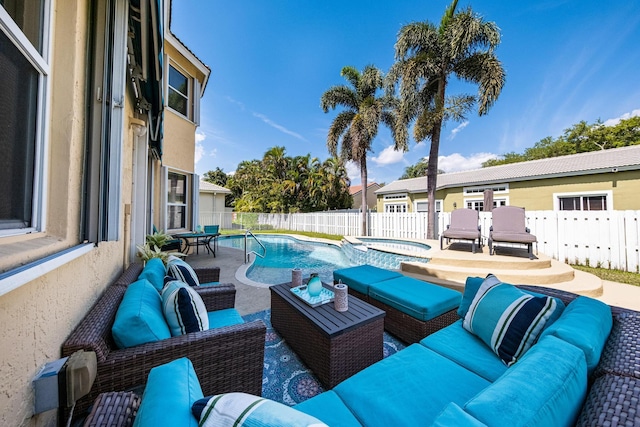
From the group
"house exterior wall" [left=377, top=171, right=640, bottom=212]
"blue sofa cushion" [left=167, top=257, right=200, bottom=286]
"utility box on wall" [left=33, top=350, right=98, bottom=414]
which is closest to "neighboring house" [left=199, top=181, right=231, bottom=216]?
"blue sofa cushion" [left=167, top=257, right=200, bottom=286]

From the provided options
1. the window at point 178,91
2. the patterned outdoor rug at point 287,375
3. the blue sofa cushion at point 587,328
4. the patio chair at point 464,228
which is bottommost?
the patterned outdoor rug at point 287,375

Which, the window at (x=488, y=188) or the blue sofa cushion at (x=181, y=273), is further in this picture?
the window at (x=488, y=188)

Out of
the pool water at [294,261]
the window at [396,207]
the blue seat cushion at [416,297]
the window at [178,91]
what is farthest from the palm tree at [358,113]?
the blue seat cushion at [416,297]

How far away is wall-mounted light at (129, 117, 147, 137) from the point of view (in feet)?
Result: 11.8

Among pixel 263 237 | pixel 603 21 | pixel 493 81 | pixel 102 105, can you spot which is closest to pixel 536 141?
pixel 603 21

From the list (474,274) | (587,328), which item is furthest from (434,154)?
(587,328)

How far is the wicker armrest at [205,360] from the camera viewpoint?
130cm

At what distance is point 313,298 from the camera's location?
261 centimetres

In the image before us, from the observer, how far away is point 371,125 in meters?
11.6

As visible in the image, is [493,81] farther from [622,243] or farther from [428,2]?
[622,243]

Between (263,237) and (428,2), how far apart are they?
1363 centimetres

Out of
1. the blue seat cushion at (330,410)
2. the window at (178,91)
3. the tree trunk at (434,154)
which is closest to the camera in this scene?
the blue seat cushion at (330,410)

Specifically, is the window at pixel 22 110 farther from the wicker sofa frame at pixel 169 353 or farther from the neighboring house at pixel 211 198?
the neighboring house at pixel 211 198

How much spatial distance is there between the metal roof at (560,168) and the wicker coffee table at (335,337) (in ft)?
42.5
